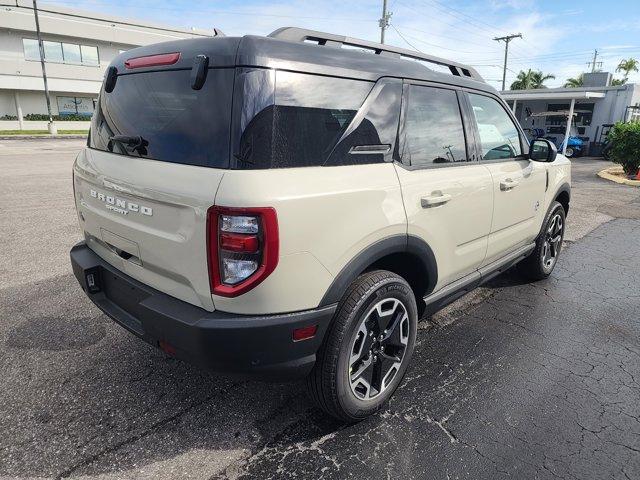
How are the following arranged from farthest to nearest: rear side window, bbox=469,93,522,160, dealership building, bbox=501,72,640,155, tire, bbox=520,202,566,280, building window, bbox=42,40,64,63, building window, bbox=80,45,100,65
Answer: building window, bbox=80,45,100,65
building window, bbox=42,40,64,63
dealership building, bbox=501,72,640,155
tire, bbox=520,202,566,280
rear side window, bbox=469,93,522,160

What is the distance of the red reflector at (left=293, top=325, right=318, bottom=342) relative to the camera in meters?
→ 2.03

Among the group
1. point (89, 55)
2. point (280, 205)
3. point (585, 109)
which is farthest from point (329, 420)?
point (89, 55)

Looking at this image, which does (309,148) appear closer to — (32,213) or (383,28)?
(32,213)

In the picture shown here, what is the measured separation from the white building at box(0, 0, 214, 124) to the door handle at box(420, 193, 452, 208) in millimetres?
36656

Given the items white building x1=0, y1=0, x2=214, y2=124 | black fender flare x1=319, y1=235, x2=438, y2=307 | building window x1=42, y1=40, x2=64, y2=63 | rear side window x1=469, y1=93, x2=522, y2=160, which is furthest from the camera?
building window x1=42, y1=40, x2=64, y2=63

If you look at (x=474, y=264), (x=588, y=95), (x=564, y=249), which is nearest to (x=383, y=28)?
(x=588, y=95)

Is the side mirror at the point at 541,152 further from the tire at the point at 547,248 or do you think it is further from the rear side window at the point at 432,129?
the rear side window at the point at 432,129

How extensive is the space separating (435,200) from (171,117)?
1.52 m

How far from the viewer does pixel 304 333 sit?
2.06 metres

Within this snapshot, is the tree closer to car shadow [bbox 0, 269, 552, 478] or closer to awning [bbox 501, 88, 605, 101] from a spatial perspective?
awning [bbox 501, 88, 605, 101]

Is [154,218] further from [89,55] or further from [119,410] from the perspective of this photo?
[89,55]

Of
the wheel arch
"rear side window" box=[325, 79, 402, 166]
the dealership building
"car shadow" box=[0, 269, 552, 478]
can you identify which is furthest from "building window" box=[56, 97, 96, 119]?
"rear side window" box=[325, 79, 402, 166]

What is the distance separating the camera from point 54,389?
2.71 m

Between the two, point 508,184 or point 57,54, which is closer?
point 508,184
